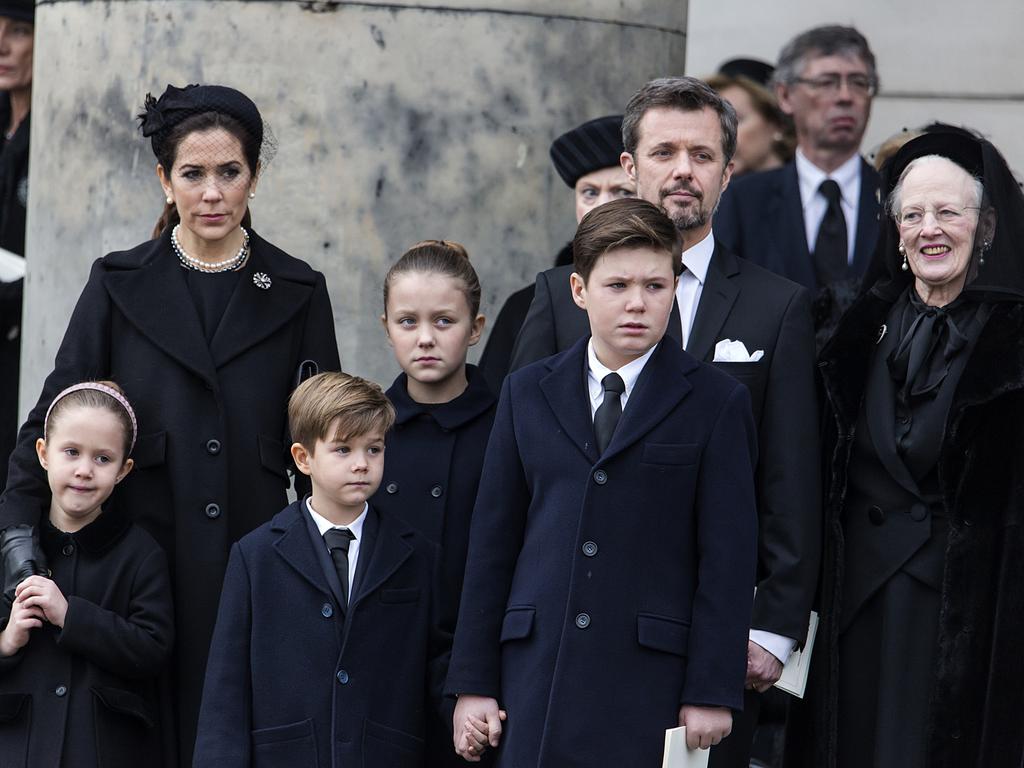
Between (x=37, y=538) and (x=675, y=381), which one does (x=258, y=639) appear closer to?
(x=37, y=538)

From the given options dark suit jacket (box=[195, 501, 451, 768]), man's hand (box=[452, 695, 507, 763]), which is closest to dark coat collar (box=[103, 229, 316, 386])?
dark suit jacket (box=[195, 501, 451, 768])

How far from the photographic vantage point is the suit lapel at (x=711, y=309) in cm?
437

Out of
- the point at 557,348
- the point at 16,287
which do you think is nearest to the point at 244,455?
the point at 557,348

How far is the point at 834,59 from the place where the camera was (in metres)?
6.51

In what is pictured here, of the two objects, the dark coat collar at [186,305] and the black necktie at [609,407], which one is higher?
the dark coat collar at [186,305]

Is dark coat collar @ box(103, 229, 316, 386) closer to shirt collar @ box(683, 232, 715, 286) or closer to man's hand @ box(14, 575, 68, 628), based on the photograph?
man's hand @ box(14, 575, 68, 628)

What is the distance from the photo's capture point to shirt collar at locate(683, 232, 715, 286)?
14.6 feet

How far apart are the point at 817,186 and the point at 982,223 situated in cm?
194

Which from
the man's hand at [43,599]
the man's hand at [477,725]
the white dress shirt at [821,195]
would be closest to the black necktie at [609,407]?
the man's hand at [477,725]

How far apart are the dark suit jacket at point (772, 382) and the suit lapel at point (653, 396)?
31 centimetres

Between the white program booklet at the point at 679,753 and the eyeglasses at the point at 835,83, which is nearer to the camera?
the white program booklet at the point at 679,753

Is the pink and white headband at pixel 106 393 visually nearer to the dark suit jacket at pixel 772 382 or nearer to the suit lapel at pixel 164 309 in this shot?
the suit lapel at pixel 164 309

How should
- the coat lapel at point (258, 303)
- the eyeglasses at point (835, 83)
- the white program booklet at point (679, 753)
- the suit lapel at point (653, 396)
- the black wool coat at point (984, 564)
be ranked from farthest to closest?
the eyeglasses at point (835, 83) < the coat lapel at point (258, 303) < the black wool coat at point (984, 564) < the suit lapel at point (653, 396) < the white program booklet at point (679, 753)

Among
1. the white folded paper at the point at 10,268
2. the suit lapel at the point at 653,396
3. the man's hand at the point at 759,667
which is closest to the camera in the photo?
the suit lapel at the point at 653,396
